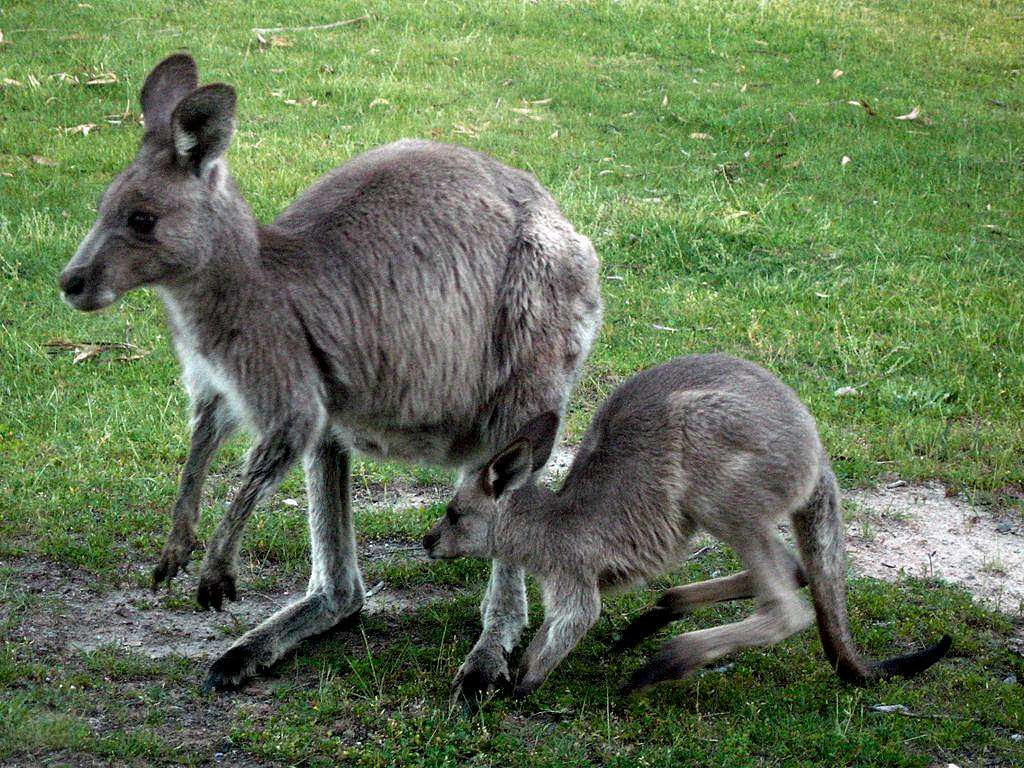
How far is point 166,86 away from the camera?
12.6 ft

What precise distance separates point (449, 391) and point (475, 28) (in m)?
7.54

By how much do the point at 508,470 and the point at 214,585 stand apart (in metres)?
0.92

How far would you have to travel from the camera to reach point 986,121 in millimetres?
9750

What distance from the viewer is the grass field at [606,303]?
366 centimetres

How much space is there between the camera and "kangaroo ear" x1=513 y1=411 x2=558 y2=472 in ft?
12.6

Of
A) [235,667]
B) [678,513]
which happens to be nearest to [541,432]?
[678,513]

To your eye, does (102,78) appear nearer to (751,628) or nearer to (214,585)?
(214,585)

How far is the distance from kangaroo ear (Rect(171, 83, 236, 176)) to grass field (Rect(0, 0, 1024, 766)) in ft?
4.95

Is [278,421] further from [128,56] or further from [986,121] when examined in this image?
[986,121]

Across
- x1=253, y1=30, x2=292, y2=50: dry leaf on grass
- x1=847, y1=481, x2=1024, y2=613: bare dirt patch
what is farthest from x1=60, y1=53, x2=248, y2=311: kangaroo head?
x1=253, y1=30, x2=292, y2=50: dry leaf on grass

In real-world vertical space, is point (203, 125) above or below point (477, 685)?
above

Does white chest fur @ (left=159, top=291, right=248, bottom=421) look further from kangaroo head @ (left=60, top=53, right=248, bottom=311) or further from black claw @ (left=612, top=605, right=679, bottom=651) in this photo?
black claw @ (left=612, top=605, right=679, bottom=651)

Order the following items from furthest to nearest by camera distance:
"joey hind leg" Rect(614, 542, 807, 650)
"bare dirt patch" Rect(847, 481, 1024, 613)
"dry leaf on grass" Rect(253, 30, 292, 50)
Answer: "dry leaf on grass" Rect(253, 30, 292, 50), "bare dirt patch" Rect(847, 481, 1024, 613), "joey hind leg" Rect(614, 542, 807, 650)

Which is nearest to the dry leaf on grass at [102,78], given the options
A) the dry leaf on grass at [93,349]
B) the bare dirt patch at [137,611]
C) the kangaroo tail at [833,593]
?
the dry leaf on grass at [93,349]
